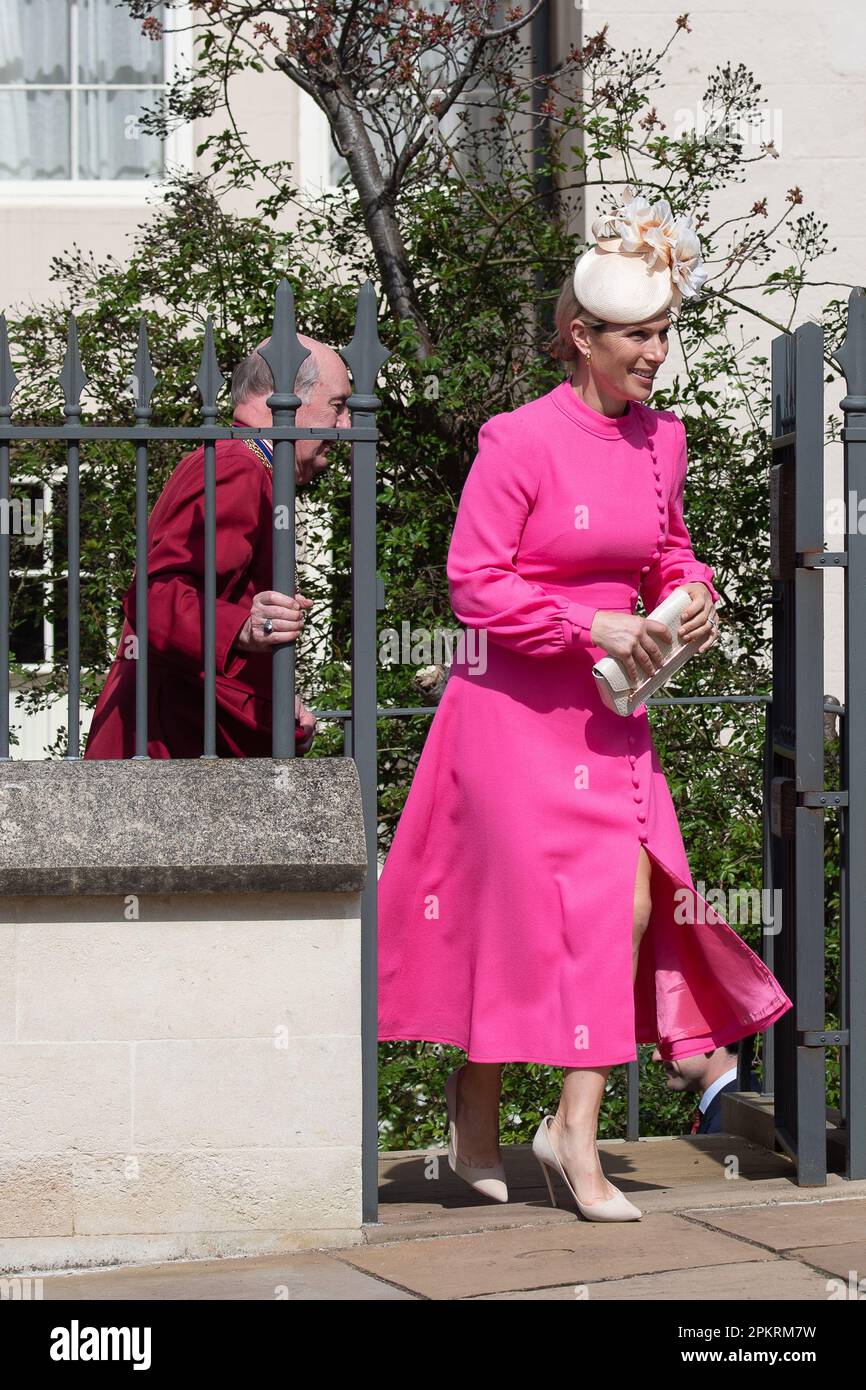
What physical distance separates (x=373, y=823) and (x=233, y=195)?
6.37 m

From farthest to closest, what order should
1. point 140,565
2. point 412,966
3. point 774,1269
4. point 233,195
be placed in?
1. point 233,195
2. point 412,966
3. point 140,565
4. point 774,1269

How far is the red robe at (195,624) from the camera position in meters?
4.24

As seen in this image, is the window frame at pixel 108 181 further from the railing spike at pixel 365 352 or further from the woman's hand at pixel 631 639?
the woman's hand at pixel 631 639

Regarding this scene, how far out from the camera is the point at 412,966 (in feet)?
14.4

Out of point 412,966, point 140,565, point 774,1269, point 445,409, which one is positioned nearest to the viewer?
point 774,1269

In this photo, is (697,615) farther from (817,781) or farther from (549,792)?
(817,781)

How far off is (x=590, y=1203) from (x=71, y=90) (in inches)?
331

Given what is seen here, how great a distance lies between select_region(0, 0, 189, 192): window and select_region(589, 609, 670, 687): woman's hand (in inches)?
293

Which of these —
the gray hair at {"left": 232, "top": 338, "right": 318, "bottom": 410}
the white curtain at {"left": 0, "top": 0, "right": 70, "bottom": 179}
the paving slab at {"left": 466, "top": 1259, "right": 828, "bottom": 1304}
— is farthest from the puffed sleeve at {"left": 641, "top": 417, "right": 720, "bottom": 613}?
the white curtain at {"left": 0, "top": 0, "right": 70, "bottom": 179}

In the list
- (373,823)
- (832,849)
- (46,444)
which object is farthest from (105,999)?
(46,444)

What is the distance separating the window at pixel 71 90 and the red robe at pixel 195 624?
23.0 feet

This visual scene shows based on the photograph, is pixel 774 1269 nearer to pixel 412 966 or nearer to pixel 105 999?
pixel 412 966

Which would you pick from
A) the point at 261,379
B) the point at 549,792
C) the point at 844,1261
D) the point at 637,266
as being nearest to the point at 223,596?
the point at 261,379

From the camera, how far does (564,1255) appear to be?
12.8ft
